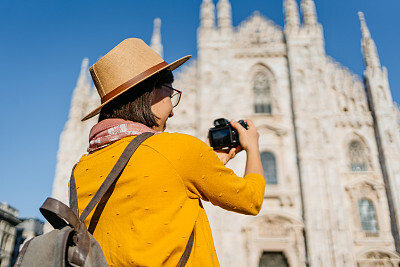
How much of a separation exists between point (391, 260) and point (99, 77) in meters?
12.1

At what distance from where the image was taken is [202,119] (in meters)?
13.0

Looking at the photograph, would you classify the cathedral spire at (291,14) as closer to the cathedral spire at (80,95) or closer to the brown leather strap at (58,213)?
the cathedral spire at (80,95)

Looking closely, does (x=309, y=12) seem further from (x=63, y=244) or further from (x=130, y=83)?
(x=63, y=244)

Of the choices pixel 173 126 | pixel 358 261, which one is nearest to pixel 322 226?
pixel 358 261

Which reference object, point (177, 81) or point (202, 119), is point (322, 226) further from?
point (177, 81)

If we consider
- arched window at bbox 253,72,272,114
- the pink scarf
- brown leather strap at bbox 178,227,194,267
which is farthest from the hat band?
arched window at bbox 253,72,272,114

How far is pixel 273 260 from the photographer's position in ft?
37.5

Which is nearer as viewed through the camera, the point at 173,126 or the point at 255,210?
the point at 255,210

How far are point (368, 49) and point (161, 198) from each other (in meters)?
15.0

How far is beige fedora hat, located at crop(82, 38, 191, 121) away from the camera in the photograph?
1.39m

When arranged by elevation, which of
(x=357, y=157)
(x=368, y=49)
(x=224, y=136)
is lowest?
(x=224, y=136)

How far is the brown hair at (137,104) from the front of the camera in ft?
4.56

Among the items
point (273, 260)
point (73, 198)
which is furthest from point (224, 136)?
point (273, 260)

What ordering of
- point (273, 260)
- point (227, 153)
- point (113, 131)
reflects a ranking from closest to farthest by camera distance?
point (113, 131) → point (227, 153) → point (273, 260)
